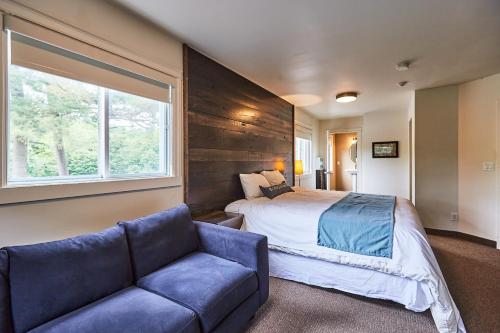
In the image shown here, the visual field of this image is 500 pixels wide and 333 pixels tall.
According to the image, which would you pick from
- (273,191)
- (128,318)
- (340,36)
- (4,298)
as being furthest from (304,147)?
(4,298)

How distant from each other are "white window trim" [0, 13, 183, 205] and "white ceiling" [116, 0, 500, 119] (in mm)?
524

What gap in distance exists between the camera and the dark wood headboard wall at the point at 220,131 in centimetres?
270

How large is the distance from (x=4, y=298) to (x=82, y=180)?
2.90 feet

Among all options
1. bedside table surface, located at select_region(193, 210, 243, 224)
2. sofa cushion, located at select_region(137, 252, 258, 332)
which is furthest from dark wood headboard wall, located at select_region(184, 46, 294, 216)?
sofa cushion, located at select_region(137, 252, 258, 332)

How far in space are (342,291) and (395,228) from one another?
0.79 meters

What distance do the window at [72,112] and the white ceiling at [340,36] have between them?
620 millimetres

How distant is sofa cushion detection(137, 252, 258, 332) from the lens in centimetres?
136

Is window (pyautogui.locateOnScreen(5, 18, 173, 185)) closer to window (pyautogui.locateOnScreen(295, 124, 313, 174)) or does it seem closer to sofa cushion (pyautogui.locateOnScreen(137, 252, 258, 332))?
sofa cushion (pyautogui.locateOnScreen(137, 252, 258, 332))

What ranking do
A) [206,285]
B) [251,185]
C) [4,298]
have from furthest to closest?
1. [251,185]
2. [206,285]
3. [4,298]

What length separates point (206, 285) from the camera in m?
1.48

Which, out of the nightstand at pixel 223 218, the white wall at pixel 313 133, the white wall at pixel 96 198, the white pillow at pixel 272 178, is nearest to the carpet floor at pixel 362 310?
the nightstand at pixel 223 218

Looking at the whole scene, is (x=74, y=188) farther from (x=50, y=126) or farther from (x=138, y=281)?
(x=138, y=281)

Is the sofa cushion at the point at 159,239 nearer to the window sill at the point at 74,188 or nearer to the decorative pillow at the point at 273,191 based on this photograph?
the window sill at the point at 74,188

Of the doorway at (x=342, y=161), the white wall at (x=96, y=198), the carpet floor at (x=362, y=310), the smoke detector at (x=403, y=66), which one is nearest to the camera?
the white wall at (x=96, y=198)
